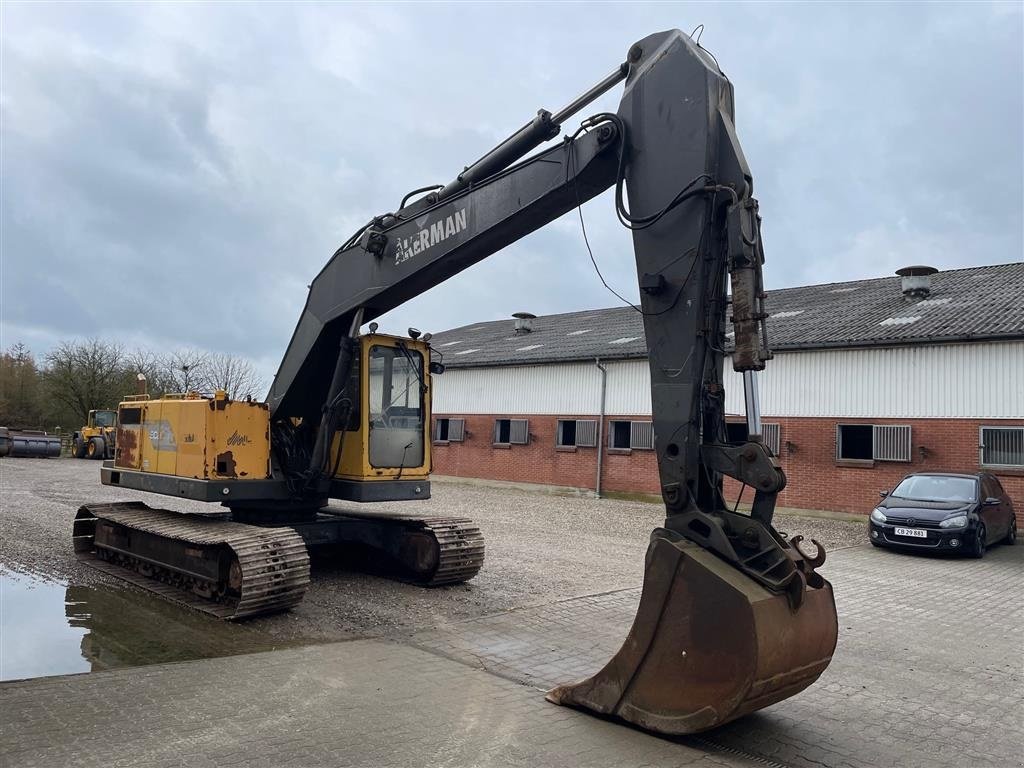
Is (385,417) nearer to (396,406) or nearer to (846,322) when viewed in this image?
(396,406)


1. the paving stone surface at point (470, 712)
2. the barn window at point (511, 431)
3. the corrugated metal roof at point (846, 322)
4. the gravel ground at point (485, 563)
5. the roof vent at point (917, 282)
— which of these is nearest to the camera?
the paving stone surface at point (470, 712)

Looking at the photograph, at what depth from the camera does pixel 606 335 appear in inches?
1033

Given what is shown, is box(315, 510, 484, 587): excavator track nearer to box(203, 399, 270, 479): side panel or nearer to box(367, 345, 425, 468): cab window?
box(367, 345, 425, 468): cab window

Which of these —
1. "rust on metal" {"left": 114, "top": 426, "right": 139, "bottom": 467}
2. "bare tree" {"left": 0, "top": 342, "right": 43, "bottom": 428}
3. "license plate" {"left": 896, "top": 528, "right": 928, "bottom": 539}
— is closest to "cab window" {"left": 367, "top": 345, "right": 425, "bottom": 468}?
"rust on metal" {"left": 114, "top": 426, "right": 139, "bottom": 467}

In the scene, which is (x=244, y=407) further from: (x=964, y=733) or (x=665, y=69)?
(x=964, y=733)

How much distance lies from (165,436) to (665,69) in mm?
6727

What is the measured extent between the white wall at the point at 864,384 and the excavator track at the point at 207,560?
1444 cm

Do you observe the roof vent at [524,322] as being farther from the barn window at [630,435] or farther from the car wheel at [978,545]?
the car wheel at [978,545]

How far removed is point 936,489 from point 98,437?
32.6 m

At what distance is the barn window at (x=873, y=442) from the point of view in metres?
17.7

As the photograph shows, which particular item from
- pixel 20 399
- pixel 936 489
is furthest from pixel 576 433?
pixel 20 399

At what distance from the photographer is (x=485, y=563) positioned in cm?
1079

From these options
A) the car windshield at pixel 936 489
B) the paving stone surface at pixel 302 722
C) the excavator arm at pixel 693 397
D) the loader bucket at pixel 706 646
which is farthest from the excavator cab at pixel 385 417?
the car windshield at pixel 936 489

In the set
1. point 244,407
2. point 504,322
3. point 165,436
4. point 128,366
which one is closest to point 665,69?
point 244,407
